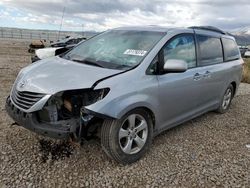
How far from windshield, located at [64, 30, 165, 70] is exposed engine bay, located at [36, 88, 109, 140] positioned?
1.79 feet

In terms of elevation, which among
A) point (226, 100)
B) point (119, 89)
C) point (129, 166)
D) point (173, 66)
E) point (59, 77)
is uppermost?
point (173, 66)

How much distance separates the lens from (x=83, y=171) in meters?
3.21

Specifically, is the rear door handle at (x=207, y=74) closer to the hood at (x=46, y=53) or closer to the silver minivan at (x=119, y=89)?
the silver minivan at (x=119, y=89)

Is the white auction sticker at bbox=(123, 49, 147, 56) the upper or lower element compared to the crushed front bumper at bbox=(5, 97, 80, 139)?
upper

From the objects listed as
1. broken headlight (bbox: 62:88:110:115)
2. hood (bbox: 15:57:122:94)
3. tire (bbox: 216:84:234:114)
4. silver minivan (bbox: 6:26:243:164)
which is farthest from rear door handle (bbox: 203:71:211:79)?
broken headlight (bbox: 62:88:110:115)

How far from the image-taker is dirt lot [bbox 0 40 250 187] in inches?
121

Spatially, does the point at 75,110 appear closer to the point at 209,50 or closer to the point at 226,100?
the point at 209,50

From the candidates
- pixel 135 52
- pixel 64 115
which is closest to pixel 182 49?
pixel 135 52

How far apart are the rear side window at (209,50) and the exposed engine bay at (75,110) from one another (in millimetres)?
2186

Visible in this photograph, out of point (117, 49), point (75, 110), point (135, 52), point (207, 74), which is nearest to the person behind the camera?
point (75, 110)

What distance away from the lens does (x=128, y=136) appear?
3375 millimetres

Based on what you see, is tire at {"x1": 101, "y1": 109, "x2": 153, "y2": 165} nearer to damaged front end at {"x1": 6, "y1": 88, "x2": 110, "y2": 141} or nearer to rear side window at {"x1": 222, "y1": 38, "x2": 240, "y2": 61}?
damaged front end at {"x1": 6, "y1": 88, "x2": 110, "y2": 141}

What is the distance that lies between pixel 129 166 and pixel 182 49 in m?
1.87

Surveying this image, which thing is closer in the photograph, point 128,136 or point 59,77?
point 59,77
